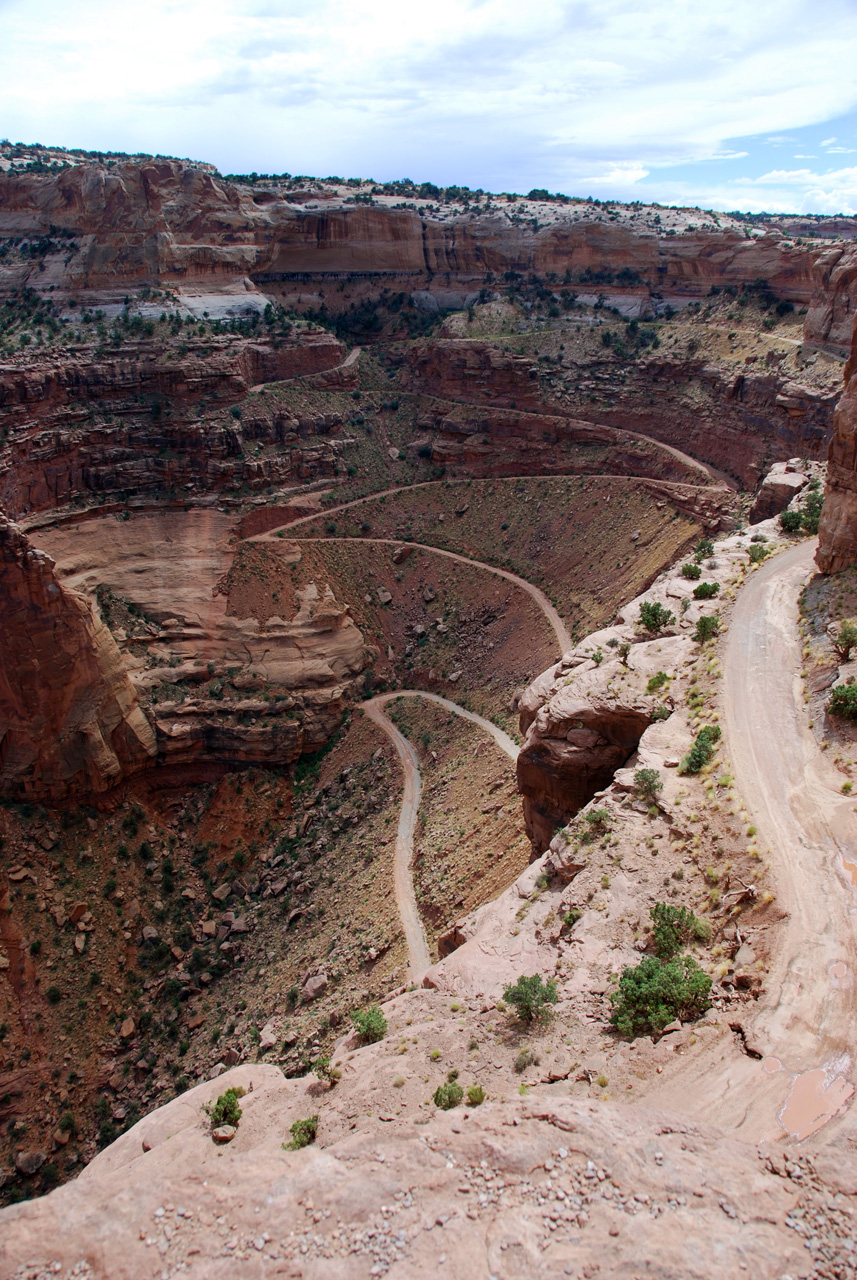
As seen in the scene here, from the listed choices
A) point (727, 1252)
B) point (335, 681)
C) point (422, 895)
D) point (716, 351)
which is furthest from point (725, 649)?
point (716, 351)

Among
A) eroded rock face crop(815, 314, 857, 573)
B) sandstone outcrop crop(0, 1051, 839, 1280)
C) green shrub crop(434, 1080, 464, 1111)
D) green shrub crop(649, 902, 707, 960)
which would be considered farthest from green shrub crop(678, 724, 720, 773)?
eroded rock face crop(815, 314, 857, 573)

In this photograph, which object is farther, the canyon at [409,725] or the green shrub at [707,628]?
the green shrub at [707,628]

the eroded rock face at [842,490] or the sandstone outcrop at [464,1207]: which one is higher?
the eroded rock face at [842,490]

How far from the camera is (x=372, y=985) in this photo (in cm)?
3003

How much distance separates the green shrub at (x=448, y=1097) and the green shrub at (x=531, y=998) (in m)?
2.41

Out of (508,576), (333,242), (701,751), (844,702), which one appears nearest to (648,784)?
(701,751)

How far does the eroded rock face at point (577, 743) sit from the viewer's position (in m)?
25.9

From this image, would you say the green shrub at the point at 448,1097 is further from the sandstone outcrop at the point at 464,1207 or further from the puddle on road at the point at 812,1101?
the puddle on road at the point at 812,1101

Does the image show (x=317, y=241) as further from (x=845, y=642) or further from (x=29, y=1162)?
(x=29, y=1162)

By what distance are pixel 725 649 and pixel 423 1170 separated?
21735 mm

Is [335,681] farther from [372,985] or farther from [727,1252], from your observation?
[727,1252]

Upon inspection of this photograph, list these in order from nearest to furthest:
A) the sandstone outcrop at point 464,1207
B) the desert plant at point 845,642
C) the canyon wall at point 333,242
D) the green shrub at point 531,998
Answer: the sandstone outcrop at point 464,1207
the green shrub at point 531,998
the desert plant at point 845,642
the canyon wall at point 333,242

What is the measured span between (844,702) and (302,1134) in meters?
18.7

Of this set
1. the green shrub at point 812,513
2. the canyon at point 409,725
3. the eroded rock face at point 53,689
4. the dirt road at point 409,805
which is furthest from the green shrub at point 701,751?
the eroded rock face at point 53,689
